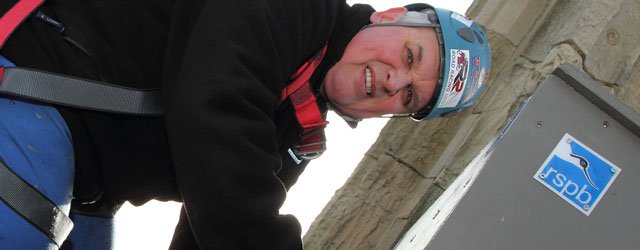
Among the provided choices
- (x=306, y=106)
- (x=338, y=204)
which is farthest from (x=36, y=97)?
(x=338, y=204)

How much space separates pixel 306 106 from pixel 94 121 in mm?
514

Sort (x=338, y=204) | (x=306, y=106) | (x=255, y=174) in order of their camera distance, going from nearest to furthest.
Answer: (x=255, y=174) → (x=306, y=106) → (x=338, y=204)

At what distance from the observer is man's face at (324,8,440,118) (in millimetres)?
1791

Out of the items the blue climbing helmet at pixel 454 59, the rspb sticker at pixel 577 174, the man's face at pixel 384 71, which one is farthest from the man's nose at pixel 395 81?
the rspb sticker at pixel 577 174

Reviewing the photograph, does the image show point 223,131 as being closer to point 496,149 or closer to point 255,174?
point 255,174

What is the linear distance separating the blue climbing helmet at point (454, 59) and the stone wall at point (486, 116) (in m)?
0.39

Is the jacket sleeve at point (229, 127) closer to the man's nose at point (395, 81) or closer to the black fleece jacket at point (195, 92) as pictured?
the black fleece jacket at point (195, 92)

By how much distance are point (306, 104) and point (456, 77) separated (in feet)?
1.41

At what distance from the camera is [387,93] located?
1.82 meters

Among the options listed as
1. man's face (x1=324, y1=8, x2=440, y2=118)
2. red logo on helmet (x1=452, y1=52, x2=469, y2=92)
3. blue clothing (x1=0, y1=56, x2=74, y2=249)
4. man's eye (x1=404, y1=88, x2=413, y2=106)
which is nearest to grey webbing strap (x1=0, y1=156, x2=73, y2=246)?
blue clothing (x1=0, y1=56, x2=74, y2=249)

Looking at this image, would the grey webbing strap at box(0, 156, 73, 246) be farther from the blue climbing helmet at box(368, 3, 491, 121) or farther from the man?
the blue climbing helmet at box(368, 3, 491, 121)

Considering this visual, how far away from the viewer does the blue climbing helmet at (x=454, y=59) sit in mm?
1854

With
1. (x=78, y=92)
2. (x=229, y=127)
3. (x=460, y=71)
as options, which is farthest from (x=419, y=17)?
(x=78, y=92)

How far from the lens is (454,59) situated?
6.08ft
